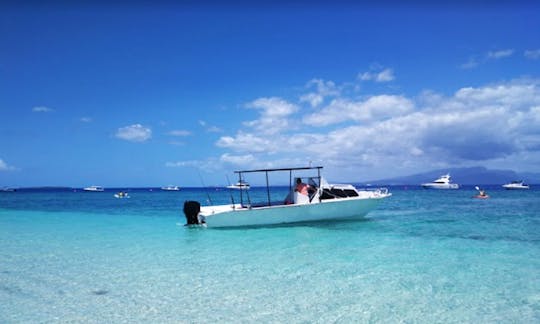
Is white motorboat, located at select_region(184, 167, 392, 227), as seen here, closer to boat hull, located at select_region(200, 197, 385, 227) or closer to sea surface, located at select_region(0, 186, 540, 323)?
boat hull, located at select_region(200, 197, 385, 227)

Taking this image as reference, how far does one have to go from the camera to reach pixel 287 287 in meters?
9.32

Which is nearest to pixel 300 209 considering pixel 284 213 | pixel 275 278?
pixel 284 213

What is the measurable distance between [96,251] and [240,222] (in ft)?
25.2

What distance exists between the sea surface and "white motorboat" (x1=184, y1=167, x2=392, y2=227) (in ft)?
7.62

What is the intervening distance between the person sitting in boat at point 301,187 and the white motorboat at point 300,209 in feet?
0.53

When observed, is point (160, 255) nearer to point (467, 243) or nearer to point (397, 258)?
point (397, 258)

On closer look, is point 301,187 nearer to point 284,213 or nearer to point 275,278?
point 284,213

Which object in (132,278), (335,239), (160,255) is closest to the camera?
(132,278)

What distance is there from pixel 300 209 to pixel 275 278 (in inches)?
440

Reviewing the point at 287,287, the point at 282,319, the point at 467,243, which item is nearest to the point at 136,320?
the point at 282,319

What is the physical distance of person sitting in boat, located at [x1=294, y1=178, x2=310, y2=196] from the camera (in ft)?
71.8

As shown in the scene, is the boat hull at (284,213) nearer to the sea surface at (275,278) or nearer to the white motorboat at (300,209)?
the white motorboat at (300,209)

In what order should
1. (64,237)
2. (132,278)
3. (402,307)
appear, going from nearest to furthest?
1. (402,307)
2. (132,278)
3. (64,237)

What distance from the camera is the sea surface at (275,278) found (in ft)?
24.9
